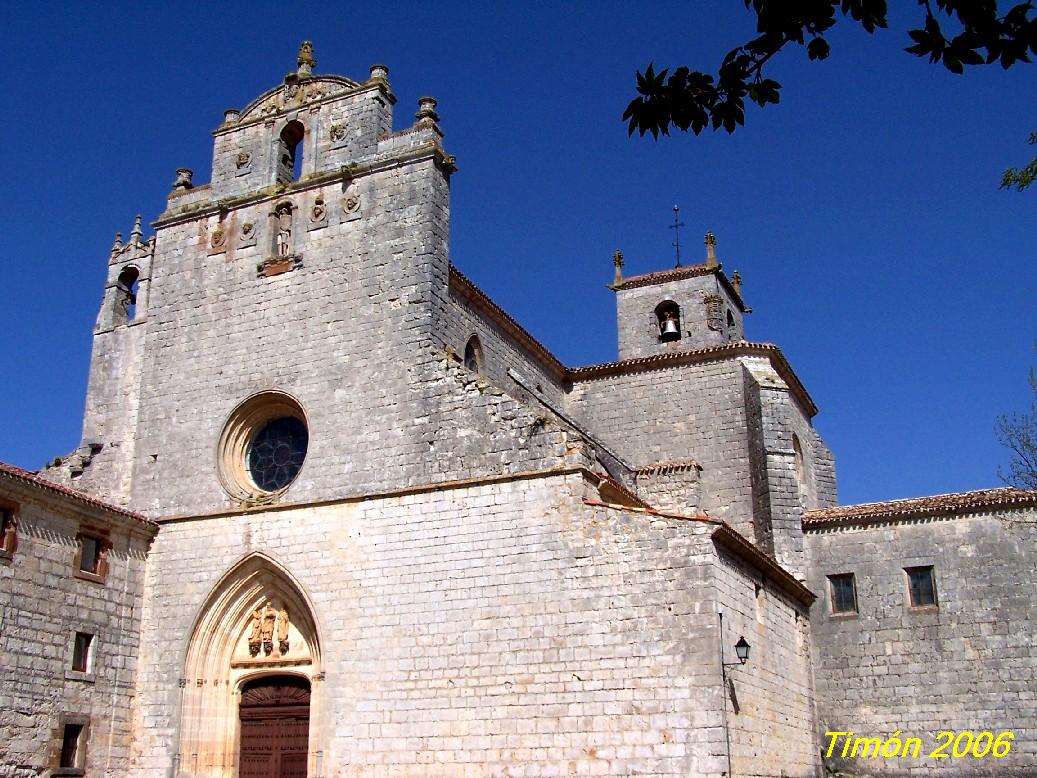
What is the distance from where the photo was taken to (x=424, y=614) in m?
14.6

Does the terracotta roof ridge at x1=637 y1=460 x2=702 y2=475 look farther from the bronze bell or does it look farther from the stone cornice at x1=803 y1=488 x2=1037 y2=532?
the bronze bell

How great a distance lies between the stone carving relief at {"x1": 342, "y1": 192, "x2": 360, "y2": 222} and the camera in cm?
1745

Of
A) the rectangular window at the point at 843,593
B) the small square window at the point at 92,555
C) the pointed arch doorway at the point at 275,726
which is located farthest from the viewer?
the rectangular window at the point at 843,593

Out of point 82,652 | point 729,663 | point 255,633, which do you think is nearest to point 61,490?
point 82,652

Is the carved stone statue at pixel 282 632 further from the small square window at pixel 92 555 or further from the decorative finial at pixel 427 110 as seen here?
the decorative finial at pixel 427 110

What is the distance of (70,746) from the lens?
14.9 metres

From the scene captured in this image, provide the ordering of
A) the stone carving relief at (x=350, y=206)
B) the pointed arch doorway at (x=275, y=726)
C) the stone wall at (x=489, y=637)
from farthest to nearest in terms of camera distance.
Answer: the stone carving relief at (x=350, y=206) → the pointed arch doorway at (x=275, y=726) → the stone wall at (x=489, y=637)

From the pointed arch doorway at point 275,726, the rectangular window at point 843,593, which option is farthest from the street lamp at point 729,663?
the pointed arch doorway at point 275,726

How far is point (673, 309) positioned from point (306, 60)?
1041 cm

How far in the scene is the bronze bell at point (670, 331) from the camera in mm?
24641

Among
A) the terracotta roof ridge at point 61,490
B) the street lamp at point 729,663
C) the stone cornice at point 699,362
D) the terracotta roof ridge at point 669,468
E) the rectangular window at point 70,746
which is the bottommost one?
the rectangular window at point 70,746

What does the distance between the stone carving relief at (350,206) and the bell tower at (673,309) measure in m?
9.20

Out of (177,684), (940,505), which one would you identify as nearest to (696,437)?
(940,505)

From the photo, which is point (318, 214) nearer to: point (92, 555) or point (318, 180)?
point (318, 180)
